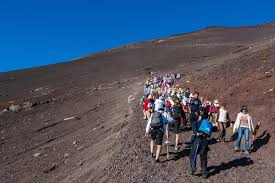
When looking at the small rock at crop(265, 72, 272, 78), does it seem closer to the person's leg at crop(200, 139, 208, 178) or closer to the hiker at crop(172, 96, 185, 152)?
the hiker at crop(172, 96, 185, 152)

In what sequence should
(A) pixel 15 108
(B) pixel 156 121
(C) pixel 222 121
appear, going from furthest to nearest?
(A) pixel 15 108, (C) pixel 222 121, (B) pixel 156 121

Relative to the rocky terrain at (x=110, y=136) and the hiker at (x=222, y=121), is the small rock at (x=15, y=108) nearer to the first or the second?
the rocky terrain at (x=110, y=136)

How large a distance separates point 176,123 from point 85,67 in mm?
60432

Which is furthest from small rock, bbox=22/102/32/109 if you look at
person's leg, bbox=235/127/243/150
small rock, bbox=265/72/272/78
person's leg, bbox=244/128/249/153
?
person's leg, bbox=244/128/249/153

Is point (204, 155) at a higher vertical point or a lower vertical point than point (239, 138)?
higher

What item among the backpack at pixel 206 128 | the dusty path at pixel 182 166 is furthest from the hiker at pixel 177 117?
the backpack at pixel 206 128

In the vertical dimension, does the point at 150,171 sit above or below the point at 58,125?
above

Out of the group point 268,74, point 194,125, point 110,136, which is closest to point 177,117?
point 194,125

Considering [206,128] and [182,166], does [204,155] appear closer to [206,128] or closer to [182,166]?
[206,128]

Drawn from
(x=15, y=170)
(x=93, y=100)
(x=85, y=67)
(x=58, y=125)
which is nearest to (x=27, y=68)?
(x=85, y=67)

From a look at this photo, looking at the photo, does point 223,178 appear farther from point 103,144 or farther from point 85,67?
point 85,67

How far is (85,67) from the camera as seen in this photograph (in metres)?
74.9

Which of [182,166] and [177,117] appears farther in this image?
[177,117]

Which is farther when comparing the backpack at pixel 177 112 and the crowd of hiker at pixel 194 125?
the backpack at pixel 177 112
